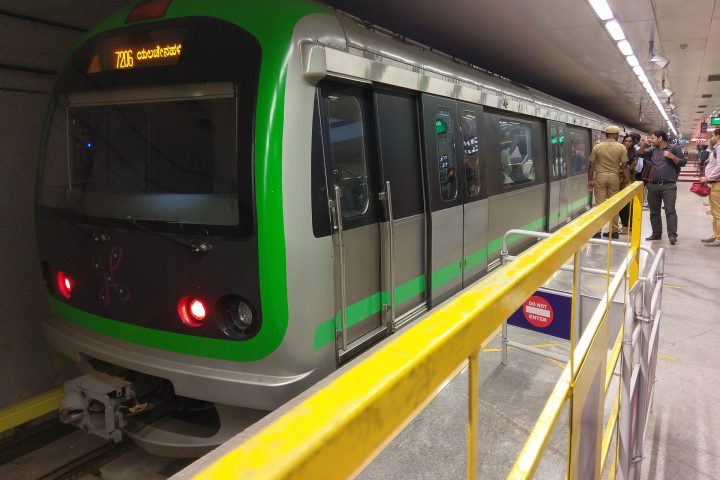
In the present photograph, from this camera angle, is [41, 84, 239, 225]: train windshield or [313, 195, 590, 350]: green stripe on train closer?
[41, 84, 239, 225]: train windshield

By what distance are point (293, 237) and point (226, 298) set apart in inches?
20.5

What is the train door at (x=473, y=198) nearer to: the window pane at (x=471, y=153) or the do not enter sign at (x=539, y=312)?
the window pane at (x=471, y=153)

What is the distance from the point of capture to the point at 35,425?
395 cm

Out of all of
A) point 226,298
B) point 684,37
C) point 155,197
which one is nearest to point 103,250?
point 155,197

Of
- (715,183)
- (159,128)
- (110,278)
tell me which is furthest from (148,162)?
(715,183)

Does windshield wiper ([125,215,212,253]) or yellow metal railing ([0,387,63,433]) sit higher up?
windshield wiper ([125,215,212,253])

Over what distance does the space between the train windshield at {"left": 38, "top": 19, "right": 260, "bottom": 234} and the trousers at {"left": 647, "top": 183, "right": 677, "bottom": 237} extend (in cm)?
838

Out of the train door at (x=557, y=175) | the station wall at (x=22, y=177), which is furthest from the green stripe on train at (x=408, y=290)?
the station wall at (x=22, y=177)

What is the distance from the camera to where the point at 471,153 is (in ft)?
17.4

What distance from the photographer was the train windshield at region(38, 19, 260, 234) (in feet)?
9.19

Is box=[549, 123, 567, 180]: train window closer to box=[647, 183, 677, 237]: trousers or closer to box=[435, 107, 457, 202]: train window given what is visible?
box=[647, 183, 677, 237]: trousers

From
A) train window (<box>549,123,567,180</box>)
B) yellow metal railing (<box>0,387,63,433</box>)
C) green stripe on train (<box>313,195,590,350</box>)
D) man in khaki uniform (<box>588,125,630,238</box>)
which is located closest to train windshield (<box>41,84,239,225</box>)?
green stripe on train (<box>313,195,590,350</box>)

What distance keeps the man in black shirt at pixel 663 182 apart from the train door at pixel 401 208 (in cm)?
660

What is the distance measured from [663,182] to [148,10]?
8.70m
